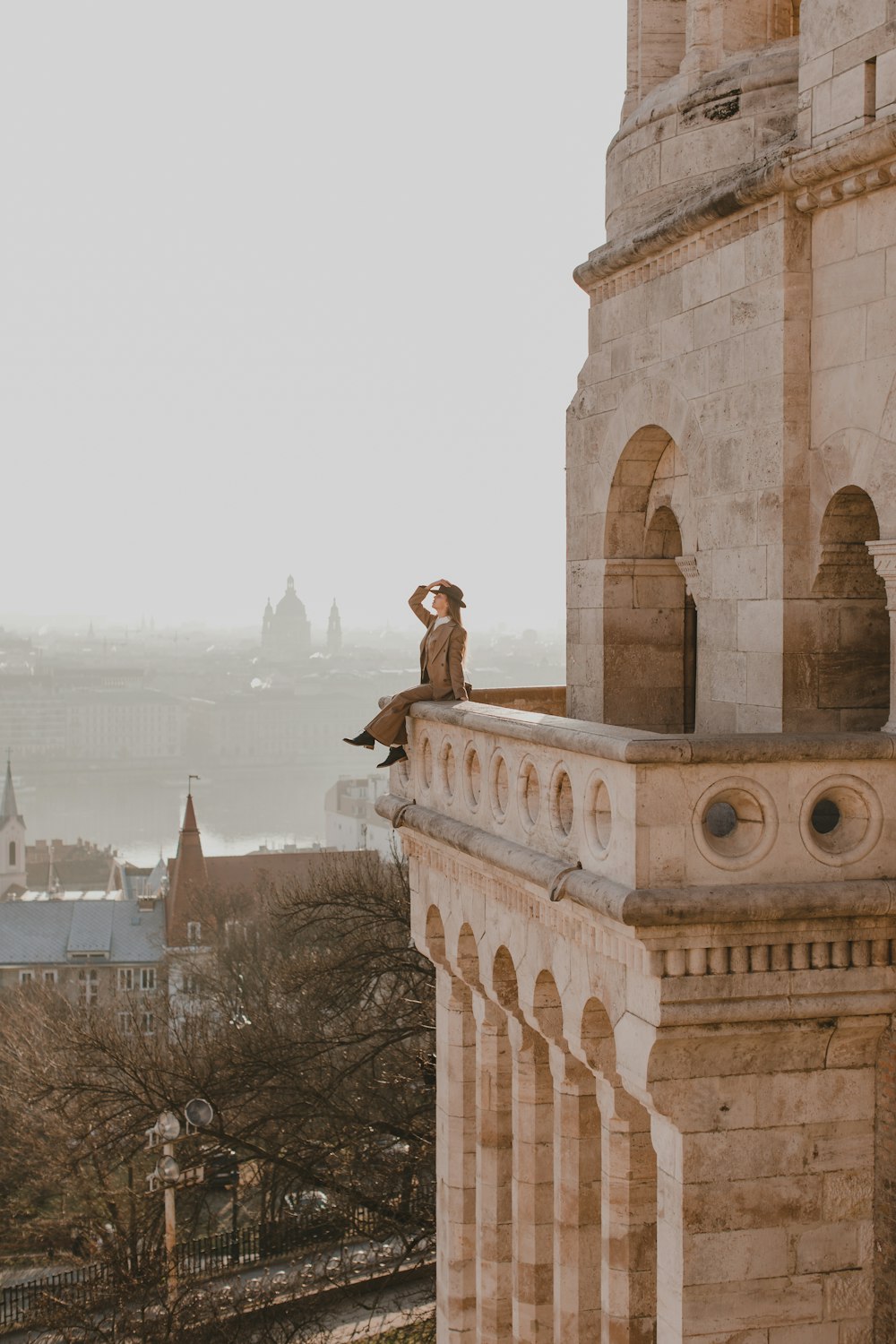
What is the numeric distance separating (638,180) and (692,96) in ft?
2.50

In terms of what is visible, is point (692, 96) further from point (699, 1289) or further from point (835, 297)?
point (699, 1289)

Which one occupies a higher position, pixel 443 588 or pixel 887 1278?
pixel 443 588

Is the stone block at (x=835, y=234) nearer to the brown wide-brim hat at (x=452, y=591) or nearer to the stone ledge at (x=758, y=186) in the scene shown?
the stone ledge at (x=758, y=186)

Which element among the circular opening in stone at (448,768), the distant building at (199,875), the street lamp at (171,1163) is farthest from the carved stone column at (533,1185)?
the distant building at (199,875)

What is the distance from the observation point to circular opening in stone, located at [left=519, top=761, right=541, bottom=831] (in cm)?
962

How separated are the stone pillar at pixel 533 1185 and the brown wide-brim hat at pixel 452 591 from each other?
3092 millimetres

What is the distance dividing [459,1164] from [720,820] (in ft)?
16.5

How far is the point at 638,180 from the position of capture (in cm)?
1216

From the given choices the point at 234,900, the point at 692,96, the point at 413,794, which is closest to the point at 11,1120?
the point at 234,900

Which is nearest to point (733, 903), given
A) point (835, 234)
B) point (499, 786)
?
point (499, 786)

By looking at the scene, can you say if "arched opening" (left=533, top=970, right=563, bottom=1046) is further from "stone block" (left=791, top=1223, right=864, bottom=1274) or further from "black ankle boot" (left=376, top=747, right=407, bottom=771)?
"black ankle boot" (left=376, top=747, right=407, bottom=771)

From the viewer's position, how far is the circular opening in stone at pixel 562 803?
30.1 ft

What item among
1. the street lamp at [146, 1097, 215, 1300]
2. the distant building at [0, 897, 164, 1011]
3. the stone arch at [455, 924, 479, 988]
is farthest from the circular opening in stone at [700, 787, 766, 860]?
the distant building at [0, 897, 164, 1011]

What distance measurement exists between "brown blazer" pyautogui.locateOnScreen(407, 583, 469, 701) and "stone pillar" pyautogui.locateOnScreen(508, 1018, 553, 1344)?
2.34 m
